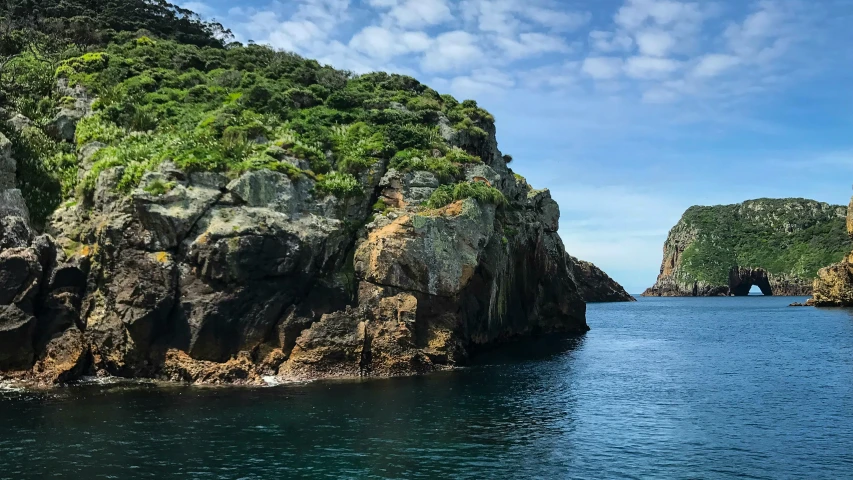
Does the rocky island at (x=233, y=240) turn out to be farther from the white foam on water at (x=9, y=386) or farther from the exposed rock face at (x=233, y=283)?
the white foam on water at (x=9, y=386)

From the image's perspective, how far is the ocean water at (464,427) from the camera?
23547mm

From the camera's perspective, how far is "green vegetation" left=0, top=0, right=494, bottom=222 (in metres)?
49.8

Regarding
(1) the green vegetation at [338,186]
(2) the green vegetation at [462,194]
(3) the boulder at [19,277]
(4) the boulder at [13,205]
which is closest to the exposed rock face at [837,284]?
(2) the green vegetation at [462,194]

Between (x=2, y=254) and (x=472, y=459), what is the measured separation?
35.1m

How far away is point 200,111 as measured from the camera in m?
60.6

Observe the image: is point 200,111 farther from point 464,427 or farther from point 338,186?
point 464,427

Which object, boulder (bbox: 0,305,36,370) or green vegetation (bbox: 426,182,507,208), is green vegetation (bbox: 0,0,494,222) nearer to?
green vegetation (bbox: 426,182,507,208)

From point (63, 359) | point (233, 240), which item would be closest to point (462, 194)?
point (233, 240)

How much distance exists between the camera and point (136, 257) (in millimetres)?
43469

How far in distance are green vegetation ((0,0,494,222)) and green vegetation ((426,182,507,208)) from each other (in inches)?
20.9

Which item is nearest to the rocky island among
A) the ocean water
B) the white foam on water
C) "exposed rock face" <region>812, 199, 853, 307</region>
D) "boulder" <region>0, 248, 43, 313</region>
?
"boulder" <region>0, 248, 43, 313</region>

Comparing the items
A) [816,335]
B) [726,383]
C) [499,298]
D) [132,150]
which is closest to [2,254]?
[132,150]

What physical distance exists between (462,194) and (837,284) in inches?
4421

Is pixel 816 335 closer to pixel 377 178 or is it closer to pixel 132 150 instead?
pixel 377 178
